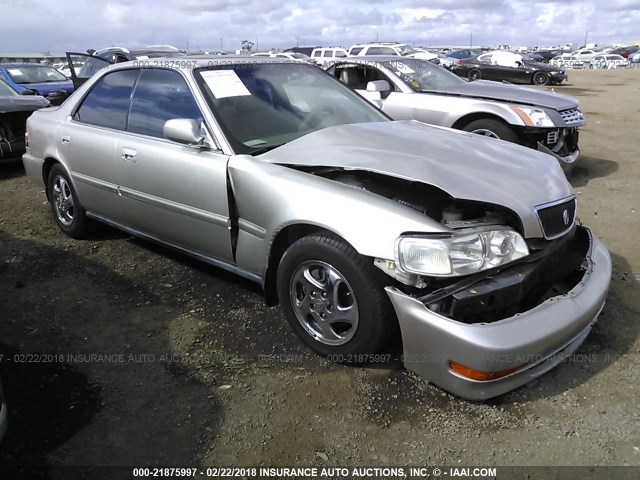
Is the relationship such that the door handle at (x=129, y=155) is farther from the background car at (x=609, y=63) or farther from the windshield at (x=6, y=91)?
the background car at (x=609, y=63)

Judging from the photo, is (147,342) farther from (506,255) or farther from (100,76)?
(100,76)

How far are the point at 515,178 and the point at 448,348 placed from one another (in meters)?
1.06

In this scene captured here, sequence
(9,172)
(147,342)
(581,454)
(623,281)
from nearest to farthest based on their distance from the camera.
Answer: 1. (581,454)
2. (147,342)
3. (623,281)
4. (9,172)

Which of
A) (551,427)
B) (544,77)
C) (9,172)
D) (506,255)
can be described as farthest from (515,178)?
(544,77)

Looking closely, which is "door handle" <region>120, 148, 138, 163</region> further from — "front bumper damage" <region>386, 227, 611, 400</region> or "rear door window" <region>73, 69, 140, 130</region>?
"front bumper damage" <region>386, 227, 611, 400</region>

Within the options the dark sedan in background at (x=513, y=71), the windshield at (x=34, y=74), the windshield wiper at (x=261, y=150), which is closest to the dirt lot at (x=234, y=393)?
the windshield wiper at (x=261, y=150)

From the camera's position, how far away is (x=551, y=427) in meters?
2.42

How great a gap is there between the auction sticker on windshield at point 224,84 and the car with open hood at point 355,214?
11 mm

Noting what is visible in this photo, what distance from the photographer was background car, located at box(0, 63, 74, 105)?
36.6ft

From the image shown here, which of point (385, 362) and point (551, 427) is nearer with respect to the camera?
point (551, 427)

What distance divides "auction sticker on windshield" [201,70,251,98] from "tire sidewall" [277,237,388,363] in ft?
4.06

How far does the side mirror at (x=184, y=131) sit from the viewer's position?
3.09m

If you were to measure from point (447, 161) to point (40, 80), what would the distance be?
1200 centimetres

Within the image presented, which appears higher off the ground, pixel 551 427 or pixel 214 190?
pixel 214 190
